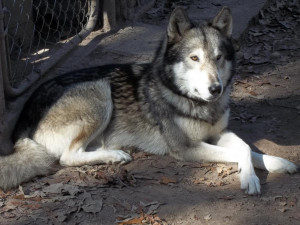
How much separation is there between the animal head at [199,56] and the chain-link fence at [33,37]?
143cm

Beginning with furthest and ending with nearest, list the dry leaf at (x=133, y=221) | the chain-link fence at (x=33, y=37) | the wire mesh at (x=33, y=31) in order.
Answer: the wire mesh at (x=33, y=31) < the chain-link fence at (x=33, y=37) < the dry leaf at (x=133, y=221)

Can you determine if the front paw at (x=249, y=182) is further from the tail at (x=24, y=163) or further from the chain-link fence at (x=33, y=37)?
the chain-link fence at (x=33, y=37)

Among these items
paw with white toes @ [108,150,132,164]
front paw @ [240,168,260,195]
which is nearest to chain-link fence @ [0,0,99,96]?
paw with white toes @ [108,150,132,164]

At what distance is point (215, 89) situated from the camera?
397 cm

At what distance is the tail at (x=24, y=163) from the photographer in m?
3.83

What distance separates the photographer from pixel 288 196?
3.73m

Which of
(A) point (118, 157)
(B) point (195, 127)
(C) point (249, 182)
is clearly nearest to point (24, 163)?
(A) point (118, 157)

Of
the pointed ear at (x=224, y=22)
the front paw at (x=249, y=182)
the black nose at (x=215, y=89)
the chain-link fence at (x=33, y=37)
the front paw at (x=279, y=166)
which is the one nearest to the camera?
the front paw at (x=249, y=182)

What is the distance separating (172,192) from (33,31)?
10.3 feet

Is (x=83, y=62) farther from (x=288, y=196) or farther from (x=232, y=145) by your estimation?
(x=288, y=196)

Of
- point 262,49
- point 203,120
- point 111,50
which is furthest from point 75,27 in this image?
point 203,120

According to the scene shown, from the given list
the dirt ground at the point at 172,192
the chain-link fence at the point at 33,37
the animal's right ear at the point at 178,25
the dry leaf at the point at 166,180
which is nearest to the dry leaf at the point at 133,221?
the dirt ground at the point at 172,192

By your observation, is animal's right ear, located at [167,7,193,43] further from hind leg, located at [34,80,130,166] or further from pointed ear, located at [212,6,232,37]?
hind leg, located at [34,80,130,166]

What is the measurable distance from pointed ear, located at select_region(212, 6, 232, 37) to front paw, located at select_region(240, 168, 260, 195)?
1.24m
